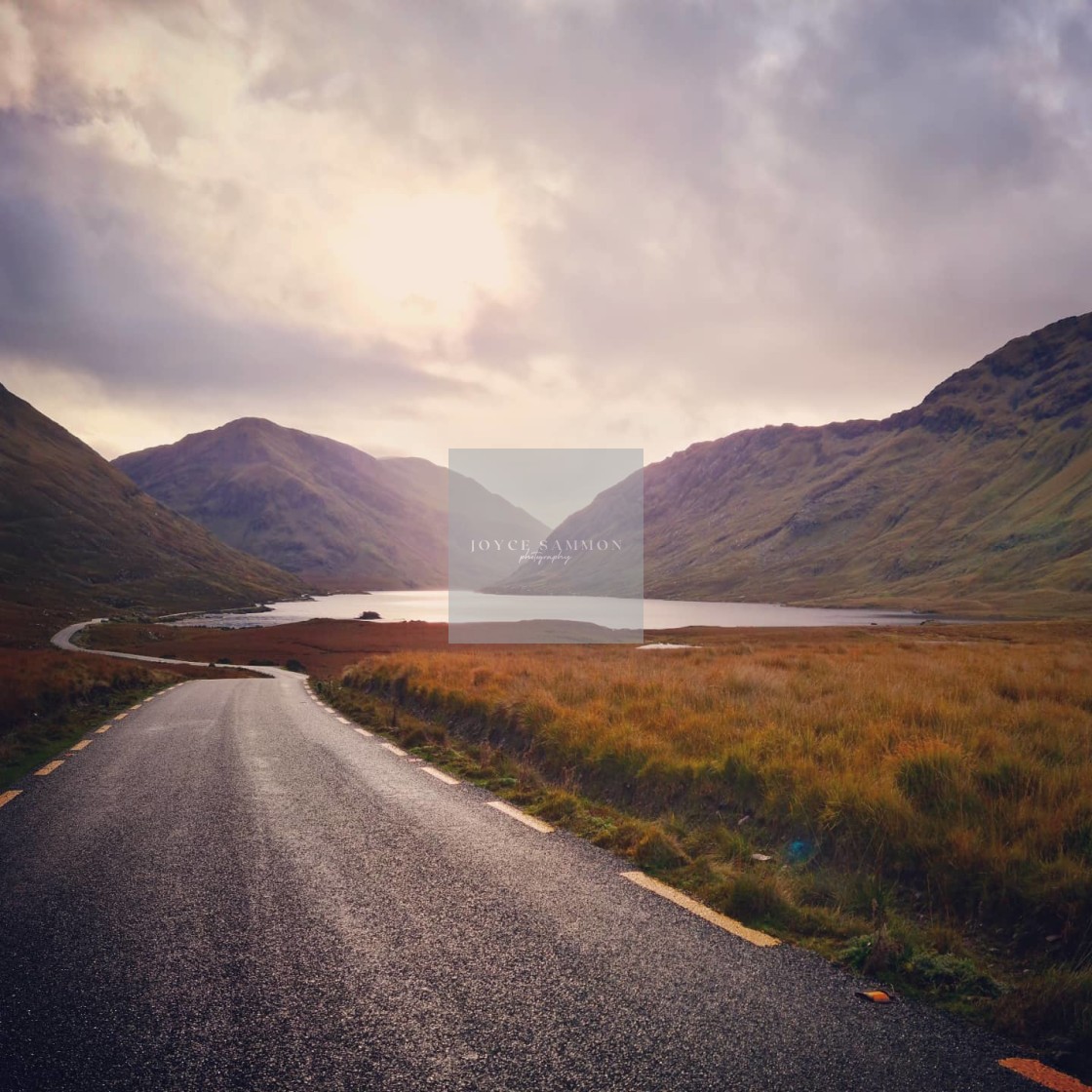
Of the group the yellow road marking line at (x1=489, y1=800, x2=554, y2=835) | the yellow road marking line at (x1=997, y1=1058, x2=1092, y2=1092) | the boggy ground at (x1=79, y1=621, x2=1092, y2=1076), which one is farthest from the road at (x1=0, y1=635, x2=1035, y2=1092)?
the boggy ground at (x1=79, y1=621, x2=1092, y2=1076)

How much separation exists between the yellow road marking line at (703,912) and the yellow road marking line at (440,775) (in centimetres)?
462

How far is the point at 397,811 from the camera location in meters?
8.69

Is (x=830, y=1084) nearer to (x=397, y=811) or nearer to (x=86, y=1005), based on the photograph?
(x=86, y=1005)

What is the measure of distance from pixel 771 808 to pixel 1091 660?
17.4m

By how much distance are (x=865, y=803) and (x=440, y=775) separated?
6.46 m

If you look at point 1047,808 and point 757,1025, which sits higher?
point 1047,808

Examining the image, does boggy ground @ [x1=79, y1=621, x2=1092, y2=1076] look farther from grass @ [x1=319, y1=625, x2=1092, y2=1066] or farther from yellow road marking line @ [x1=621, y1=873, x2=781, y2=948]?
yellow road marking line @ [x1=621, y1=873, x2=781, y2=948]

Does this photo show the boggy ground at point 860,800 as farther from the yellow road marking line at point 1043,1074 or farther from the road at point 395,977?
the road at point 395,977

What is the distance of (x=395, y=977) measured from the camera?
14.9 ft

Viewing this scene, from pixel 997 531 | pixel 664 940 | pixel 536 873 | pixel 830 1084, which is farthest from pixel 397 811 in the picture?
pixel 997 531

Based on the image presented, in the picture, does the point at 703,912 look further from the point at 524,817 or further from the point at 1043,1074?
the point at 524,817

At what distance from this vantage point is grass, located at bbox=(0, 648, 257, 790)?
43.4 feet

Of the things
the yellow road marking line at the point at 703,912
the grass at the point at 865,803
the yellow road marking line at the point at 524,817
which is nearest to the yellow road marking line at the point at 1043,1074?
the grass at the point at 865,803

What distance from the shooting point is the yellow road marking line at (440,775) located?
1067 centimetres
